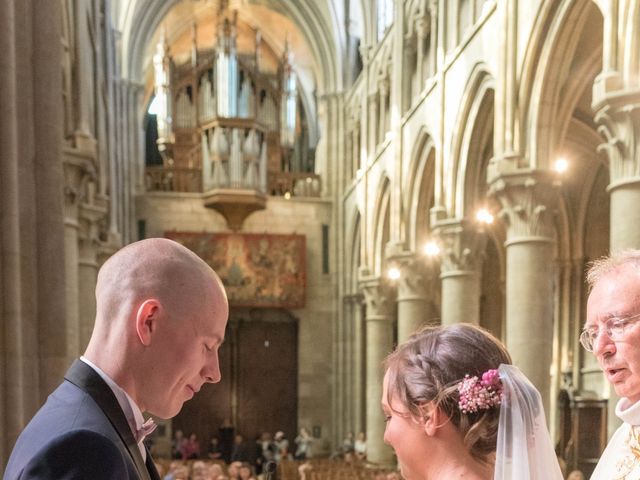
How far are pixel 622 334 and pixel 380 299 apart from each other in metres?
17.9

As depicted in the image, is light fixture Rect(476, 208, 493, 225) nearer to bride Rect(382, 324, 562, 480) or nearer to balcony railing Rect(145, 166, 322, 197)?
bride Rect(382, 324, 562, 480)

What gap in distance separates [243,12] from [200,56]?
228 centimetres

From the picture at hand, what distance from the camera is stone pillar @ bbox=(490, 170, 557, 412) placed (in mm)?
10328

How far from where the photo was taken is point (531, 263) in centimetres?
1037

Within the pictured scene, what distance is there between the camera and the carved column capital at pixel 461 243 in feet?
44.5

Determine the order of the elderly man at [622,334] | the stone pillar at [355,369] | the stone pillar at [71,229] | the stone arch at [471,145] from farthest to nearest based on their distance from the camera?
the stone pillar at [355,369], the stone arch at [471,145], the stone pillar at [71,229], the elderly man at [622,334]

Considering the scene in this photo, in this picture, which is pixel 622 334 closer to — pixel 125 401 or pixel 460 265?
pixel 125 401

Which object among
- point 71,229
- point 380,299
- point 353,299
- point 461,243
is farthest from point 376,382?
point 71,229

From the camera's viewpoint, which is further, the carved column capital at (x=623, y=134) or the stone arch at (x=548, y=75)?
the stone arch at (x=548, y=75)

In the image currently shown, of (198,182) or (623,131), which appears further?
(198,182)

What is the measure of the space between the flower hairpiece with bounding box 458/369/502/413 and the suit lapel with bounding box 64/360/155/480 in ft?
2.48

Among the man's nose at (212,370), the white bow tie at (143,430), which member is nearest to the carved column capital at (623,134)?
the man's nose at (212,370)

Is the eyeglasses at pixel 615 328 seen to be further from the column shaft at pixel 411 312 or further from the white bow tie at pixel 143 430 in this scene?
the column shaft at pixel 411 312

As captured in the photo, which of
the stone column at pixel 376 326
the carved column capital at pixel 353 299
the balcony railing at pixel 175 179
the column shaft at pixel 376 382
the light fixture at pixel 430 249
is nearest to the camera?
the light fixture at pixel 430 249
